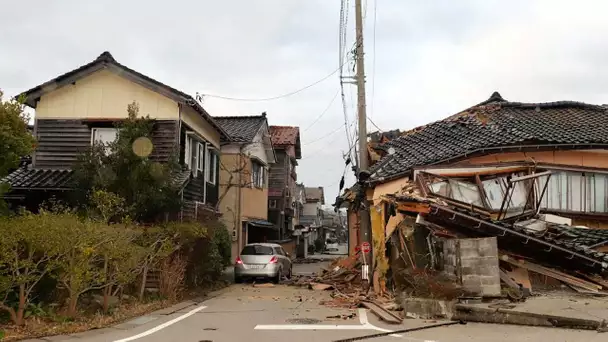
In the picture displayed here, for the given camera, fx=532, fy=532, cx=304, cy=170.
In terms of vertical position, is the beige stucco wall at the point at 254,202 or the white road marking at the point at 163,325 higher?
the beige stucco wall at the point at 254,202

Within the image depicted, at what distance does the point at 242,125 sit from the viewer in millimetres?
30750

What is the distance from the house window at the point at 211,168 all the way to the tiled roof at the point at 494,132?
26.1 feet

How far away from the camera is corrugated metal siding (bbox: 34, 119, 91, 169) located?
19.0 m

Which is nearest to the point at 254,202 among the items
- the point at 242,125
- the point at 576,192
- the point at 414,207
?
the point at 242,125

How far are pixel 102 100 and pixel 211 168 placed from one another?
6.66m

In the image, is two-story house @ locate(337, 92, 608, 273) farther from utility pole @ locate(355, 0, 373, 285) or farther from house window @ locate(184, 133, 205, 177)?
house window @ locate(184, 133, 205, 177)

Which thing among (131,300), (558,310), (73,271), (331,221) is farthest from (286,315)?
(331,221)

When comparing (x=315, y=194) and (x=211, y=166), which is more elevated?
(x=315, y=194)

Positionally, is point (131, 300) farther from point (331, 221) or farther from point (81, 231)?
point (331, 221)

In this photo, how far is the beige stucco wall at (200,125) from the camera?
19.8 meters

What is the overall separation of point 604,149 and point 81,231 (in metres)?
14.6

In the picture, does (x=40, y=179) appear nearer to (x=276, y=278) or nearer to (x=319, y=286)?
(x=276, y=278)

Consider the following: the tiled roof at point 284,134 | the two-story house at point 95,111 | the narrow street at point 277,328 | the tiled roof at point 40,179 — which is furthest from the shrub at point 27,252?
the tiled roof at point 284,134

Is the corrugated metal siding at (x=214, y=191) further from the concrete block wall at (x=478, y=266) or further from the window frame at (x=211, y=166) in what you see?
the concrete block wall at (x=478, y=266)
